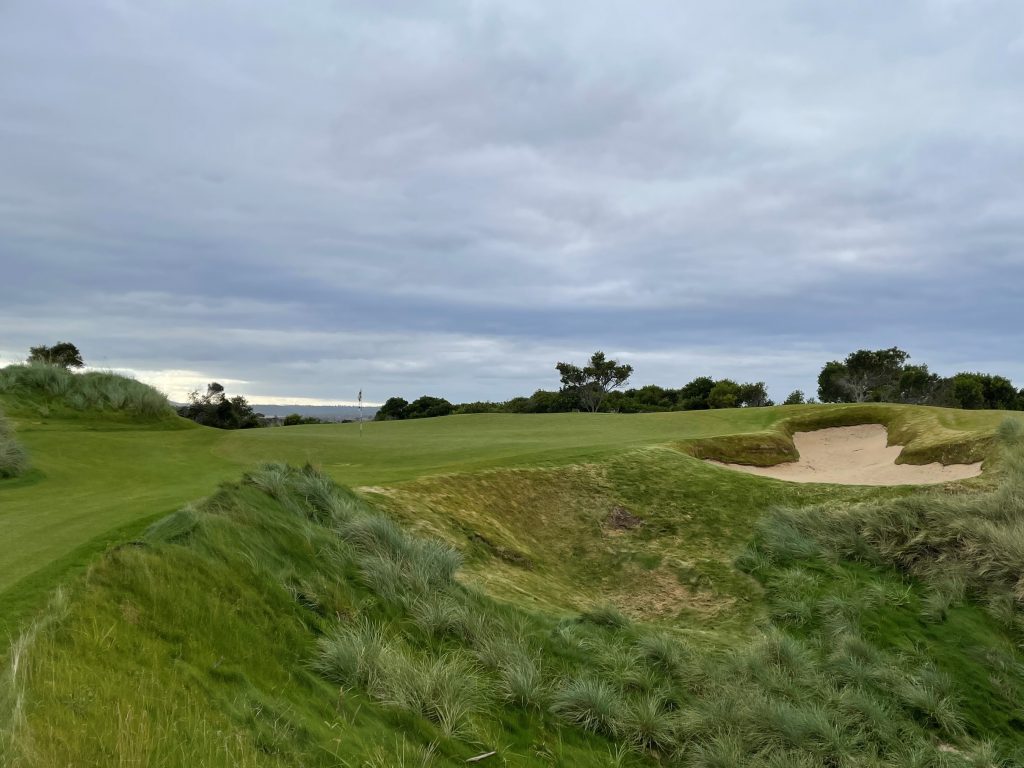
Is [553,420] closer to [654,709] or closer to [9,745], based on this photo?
[654,709]

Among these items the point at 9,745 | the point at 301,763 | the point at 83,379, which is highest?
the point at 83,379

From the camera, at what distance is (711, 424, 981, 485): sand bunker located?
59.2ft

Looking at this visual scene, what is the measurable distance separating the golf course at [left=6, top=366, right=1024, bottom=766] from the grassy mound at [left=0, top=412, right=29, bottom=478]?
16 cm

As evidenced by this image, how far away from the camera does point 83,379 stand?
2019cm

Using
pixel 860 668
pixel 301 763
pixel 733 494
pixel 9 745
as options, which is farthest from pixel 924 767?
pixel 733 494

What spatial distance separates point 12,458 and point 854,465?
2293cm

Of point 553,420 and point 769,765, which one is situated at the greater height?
point 553,420

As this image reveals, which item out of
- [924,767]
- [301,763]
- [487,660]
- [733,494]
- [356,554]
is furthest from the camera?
[733,494]

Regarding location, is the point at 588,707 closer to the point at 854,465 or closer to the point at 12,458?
the point at 12,458

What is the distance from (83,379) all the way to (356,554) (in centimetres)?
1771

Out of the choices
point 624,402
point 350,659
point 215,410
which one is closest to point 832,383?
point 624,402

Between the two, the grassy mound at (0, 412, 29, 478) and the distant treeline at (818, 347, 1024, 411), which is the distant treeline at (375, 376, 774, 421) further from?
the grassy mound at (0, 412, 29, 478)

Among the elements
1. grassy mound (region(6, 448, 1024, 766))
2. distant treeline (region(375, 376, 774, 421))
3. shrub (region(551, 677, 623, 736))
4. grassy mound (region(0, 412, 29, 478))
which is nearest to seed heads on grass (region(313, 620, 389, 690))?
grassy mound (region(6, 448, 1024, 766))

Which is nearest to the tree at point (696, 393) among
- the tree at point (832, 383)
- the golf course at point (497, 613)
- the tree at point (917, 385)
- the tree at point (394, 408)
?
the tree at point (832, 383)
